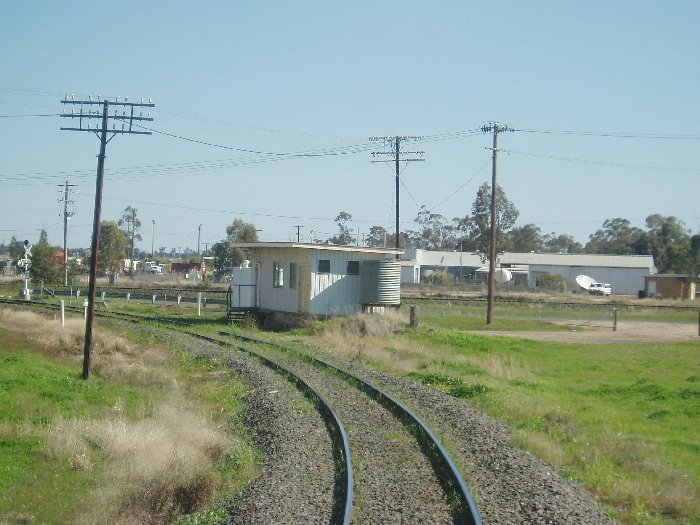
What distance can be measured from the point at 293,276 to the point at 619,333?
50.4 ft

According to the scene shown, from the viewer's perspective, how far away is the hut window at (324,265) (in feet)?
109

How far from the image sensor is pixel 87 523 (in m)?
10.5

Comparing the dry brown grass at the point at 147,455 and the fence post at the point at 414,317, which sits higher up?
the fence post at the point at 414,317

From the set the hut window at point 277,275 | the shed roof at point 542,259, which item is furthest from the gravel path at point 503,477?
the shed roof at point 542,259

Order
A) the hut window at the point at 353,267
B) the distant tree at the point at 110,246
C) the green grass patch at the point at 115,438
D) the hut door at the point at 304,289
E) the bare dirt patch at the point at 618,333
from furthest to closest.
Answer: the distant tree at the point at 110,246 → the hut window at the point at 353,267 → the bare dirt patch at the point at 618,333 → the hut door at the point at 304,289 → the green grass patch at the point at 115,438

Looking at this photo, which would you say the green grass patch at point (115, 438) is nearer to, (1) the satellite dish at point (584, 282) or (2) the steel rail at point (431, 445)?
(2) the steel rail at point (431, 445)

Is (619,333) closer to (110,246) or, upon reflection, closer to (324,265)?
(324,265)

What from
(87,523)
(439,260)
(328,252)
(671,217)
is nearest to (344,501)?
(87,523)

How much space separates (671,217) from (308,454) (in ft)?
394

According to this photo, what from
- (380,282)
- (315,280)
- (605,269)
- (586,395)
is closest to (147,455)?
(586,395)

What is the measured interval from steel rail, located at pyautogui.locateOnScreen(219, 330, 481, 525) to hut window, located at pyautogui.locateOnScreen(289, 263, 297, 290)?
12696mm

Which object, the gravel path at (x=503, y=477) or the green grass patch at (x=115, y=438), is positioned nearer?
the gravel path at (x=503, y=477)

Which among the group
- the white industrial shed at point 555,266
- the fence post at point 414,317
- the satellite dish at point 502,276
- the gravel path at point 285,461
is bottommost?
the gravel path at point 285,461

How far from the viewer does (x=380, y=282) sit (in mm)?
34031
